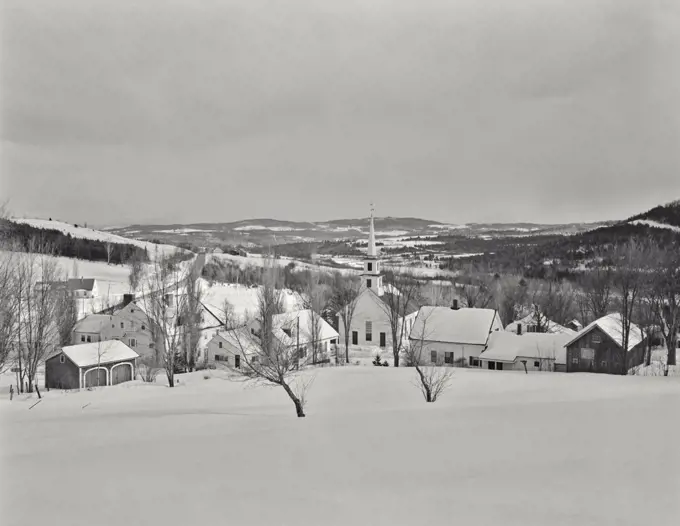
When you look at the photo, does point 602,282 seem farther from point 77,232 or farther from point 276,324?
point 77,232

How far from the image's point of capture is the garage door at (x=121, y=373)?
109ft

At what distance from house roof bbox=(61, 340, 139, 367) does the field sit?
13.9 meters

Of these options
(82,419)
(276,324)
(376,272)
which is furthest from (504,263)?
(82,419)

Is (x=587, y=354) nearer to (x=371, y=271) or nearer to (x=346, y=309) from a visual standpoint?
(x=346, y=309)

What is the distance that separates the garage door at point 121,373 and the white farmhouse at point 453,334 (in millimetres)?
19156

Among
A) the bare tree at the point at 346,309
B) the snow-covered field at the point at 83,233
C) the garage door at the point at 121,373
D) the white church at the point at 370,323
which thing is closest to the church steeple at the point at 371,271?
the bare tree at the point at 346,309

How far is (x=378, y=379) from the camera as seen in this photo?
28.0 meters

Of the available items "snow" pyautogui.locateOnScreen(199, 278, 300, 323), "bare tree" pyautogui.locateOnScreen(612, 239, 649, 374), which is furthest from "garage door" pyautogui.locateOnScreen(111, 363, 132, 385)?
"bare tree" pyautogui.locateOnScreen(612, 239, 649, 374)

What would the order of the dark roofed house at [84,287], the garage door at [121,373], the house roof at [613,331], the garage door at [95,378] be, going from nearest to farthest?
the garage door at [95,378]
the house roof at [613,331]
the garage door at [121,373]
the dark roofed house at [84,287]

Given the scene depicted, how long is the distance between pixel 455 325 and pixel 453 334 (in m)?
0.84

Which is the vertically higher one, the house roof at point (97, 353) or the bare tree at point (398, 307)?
the bare tree at point (398, 307)

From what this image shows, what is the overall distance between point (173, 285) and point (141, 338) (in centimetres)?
824

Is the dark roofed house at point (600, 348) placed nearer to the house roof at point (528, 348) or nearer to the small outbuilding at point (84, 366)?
the house roof at point (528, 348)

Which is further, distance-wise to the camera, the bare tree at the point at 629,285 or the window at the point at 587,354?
the window at the point at 587,354
